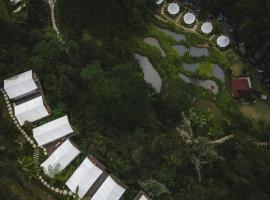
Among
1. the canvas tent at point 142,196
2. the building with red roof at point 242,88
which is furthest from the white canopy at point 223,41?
the canvas tent at point 142,196

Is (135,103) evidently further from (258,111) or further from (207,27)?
(207,27)

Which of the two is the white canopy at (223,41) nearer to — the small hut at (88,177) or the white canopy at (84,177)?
the small hut at (88,177)

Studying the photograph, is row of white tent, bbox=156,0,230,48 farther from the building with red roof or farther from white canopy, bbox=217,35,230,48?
the building with red roof

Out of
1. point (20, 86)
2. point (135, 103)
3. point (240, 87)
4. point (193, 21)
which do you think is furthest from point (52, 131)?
point (193, 21)

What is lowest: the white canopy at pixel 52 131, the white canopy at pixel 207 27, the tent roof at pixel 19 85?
the white canopy at pixel 52 131

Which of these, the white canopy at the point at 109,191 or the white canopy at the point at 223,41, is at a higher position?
the white canopy at the point at 223,41

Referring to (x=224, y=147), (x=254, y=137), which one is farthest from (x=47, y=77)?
(x=254, y=137)

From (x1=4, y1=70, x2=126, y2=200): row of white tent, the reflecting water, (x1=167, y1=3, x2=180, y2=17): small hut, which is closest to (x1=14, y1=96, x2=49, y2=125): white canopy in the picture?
(x1=4, y1=70, x2=126, y2=200): row of white tent
